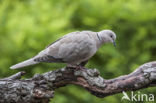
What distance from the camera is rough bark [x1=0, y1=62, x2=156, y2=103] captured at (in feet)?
11.6

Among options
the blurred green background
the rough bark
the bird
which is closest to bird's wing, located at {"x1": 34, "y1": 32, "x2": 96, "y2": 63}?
the bird

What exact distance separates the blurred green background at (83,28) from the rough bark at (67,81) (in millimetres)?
2025

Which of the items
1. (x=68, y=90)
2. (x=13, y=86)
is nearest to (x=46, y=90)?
(x=13, y=86)

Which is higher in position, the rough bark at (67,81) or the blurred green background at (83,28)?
the blurred green background at (83,28)

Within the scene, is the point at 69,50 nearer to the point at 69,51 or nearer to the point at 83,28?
the point at 69,51

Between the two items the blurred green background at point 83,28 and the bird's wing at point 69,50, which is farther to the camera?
the blurred green background at point 83,28

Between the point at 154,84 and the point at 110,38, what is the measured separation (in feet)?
2.11

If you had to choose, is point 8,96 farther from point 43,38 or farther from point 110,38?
point 43,38

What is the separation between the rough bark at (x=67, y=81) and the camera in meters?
3.54

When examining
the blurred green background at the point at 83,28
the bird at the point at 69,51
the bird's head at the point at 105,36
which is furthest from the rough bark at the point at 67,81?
the blurred green background at the point at 83,28

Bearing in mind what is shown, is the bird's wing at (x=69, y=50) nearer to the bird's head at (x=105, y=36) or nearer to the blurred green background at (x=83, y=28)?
the bird's head at (x=105, y=36)

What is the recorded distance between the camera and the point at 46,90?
11.6 feet

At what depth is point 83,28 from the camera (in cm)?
639

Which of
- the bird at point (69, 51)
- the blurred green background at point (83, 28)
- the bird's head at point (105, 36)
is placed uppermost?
the blurred green background at point (83, 28)
